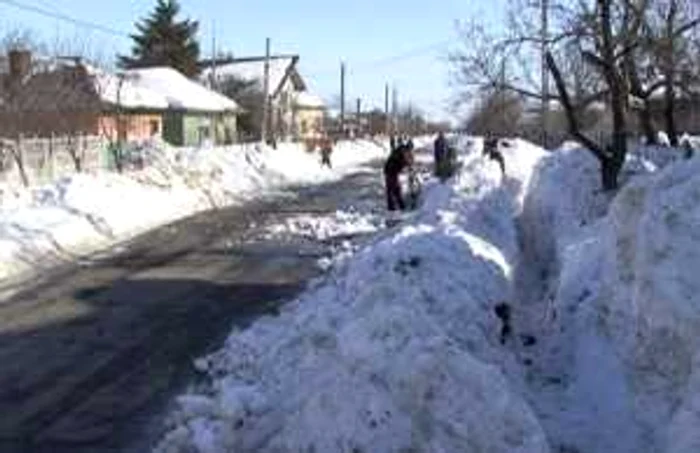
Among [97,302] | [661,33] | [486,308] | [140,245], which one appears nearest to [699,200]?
[486,308]

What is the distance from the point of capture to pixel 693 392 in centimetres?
882

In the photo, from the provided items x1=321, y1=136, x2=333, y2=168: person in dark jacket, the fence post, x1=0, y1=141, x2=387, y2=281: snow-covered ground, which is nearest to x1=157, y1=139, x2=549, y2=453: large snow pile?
x1=0, y1=141, x2=387, y2=281: snow-covered ground

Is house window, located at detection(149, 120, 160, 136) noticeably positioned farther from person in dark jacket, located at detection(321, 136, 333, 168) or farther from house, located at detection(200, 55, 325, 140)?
house, located at detection(200, 55, 325, 140)

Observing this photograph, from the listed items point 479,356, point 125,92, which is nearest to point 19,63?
point 125,92

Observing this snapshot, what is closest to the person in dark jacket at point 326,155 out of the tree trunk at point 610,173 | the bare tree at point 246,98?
the bare tree at point 246,98

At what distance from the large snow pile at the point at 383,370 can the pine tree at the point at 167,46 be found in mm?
→ 84925

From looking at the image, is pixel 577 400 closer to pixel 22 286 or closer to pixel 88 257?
pixel 22 286

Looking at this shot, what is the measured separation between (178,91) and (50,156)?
40.6 m

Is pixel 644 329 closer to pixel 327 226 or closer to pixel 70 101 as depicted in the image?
pixel 327 226

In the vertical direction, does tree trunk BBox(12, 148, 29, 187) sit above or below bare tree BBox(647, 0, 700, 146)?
below

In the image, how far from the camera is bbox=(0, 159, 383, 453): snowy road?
1170 centimetres

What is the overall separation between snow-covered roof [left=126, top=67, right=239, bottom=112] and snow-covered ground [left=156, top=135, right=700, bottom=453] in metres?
62.0

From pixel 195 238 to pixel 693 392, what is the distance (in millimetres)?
19448

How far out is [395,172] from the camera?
107 feet
